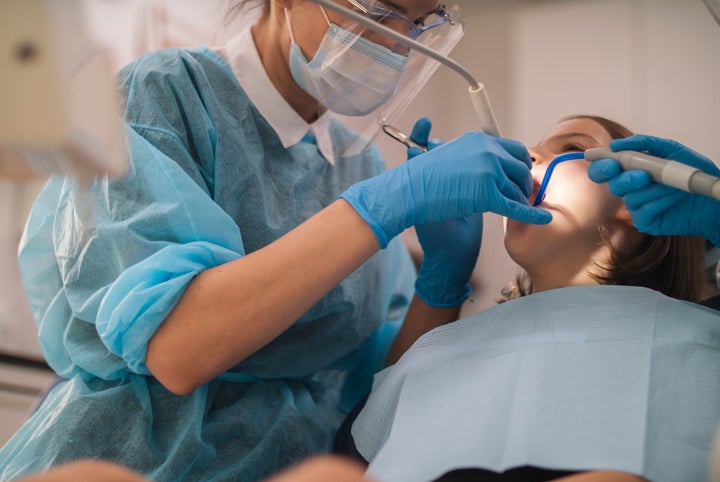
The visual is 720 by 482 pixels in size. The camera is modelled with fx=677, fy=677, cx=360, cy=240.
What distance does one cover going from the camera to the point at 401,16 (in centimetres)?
135

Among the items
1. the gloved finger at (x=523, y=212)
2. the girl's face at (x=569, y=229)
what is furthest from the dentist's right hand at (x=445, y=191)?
the girl's face at (x=569, y=229)

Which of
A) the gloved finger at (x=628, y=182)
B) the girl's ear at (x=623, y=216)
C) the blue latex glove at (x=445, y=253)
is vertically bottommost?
the blue latex glove at (x=445, y=253)

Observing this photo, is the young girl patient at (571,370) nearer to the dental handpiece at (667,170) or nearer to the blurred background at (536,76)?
the dental handpiece at (667,170)

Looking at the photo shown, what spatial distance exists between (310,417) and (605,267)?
700 mm

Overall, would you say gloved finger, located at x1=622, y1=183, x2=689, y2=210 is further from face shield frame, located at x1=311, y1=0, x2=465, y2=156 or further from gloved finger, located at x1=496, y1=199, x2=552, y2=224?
face shield frame, located at x1=311, y1=0, x2=465, y2=156

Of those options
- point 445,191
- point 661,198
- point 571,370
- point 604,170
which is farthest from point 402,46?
point 571,370

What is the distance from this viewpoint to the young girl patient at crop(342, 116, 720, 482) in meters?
0.94

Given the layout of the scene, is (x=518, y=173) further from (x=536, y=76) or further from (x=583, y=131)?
(x=536, y=76)

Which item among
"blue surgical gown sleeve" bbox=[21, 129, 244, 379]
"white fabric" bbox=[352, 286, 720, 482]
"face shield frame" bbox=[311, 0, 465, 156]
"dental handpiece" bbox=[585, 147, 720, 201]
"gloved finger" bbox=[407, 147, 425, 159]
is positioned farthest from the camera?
"gloved finger" bbox=[407, 147, 425, 159]

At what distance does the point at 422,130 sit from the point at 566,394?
28.7 inches

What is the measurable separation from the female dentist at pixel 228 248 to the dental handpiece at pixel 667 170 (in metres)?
0.16

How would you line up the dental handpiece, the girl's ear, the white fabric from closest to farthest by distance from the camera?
the white fabric
the dental handpiece
the girl's ear

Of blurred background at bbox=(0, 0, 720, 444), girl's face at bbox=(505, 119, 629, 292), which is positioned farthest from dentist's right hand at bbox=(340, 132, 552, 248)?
blurred background at bbox=(0, 0, 720, 444)

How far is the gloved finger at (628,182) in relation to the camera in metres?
1.17
